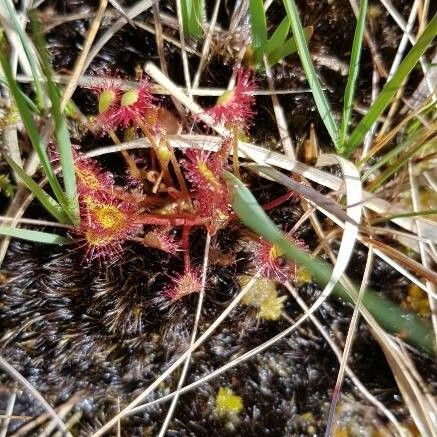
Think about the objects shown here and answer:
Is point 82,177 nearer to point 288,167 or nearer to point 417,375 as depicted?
point 288,167

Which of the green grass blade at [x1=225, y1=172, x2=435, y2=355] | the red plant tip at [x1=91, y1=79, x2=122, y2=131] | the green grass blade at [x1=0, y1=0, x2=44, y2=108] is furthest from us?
the red plant tip at [x1=91, y1=79, x2=122, y2=131]

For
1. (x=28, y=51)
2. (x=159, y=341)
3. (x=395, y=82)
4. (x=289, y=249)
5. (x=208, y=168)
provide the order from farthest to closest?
(x=159, y=341)
(x=208, y=168)
(x=395, y=82)
(x=28, y=51)
(x=289, y=249)

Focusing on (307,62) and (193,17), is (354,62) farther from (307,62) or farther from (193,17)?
(193,17)

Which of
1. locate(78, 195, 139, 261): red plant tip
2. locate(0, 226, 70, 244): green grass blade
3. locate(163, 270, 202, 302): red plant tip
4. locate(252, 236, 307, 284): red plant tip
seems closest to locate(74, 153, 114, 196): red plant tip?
locate(78, 195, 139, 261): red plant tip

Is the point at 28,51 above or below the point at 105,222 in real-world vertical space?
above

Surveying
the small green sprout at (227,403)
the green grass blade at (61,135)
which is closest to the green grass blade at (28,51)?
the green grass blade at (61,135)

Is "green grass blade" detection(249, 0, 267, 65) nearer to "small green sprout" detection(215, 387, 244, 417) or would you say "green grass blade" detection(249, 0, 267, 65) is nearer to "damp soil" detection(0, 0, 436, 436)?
"damp soil" detection(0, 0, 436, 436)

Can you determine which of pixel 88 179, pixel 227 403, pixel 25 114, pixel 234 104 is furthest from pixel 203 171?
pixel 227 403
